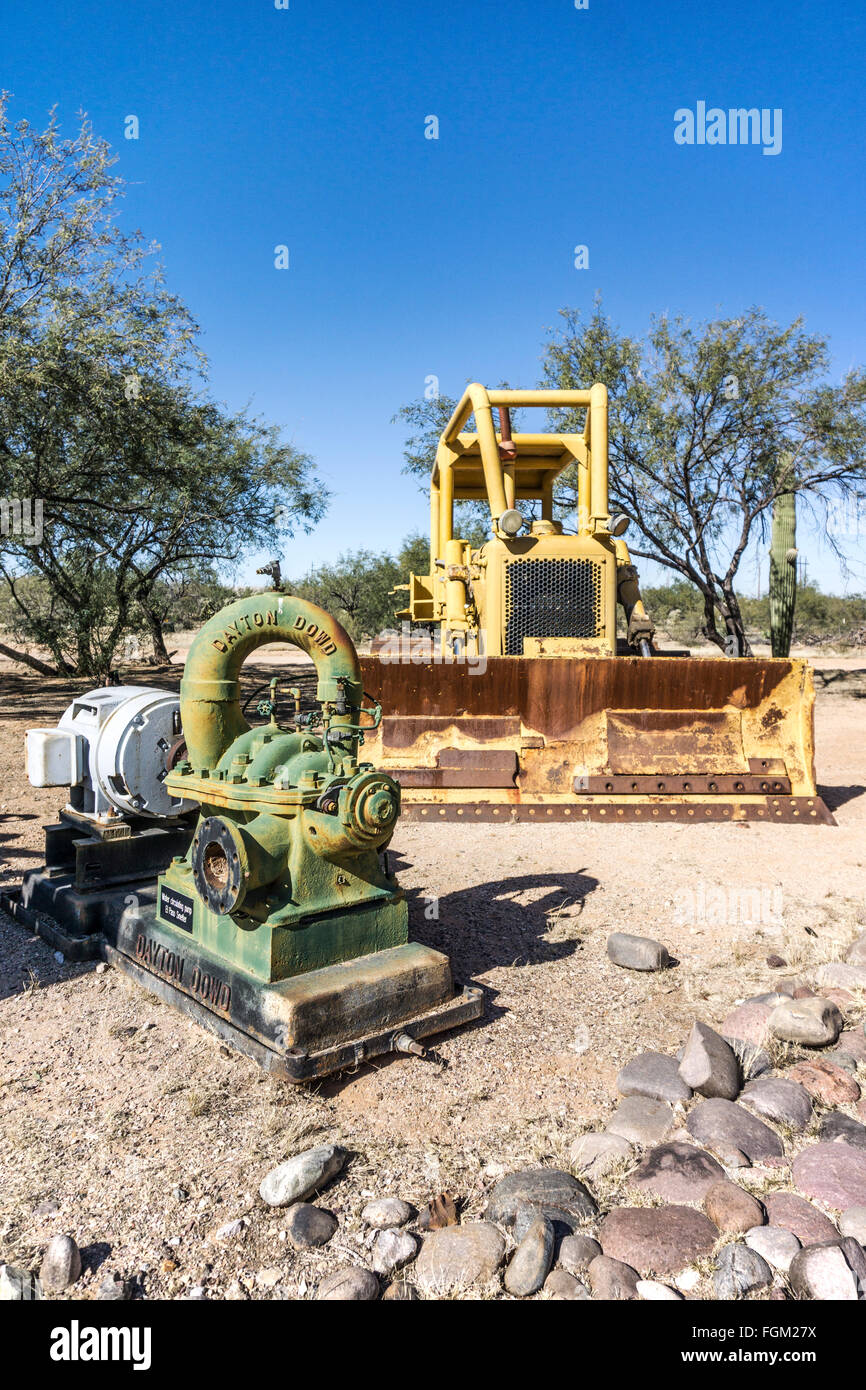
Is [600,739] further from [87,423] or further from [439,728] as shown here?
[87,423]

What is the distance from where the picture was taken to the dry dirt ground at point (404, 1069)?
2.46 meters

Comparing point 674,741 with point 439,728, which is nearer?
point 674,741

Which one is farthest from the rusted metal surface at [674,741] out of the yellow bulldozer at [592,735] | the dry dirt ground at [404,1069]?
the dry dirt ground at [404,1069]

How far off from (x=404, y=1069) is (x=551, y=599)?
5.63m

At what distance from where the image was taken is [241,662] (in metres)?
3.83

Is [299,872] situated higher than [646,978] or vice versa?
[299,872]

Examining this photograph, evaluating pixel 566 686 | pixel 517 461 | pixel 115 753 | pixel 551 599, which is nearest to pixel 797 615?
pixel 517 461

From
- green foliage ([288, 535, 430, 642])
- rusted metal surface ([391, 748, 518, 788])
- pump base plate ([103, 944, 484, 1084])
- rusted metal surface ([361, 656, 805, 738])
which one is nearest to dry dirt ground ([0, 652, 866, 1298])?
pump base plate ([103, 944, 484, 1084])

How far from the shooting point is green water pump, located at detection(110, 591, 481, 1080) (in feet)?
10.8
